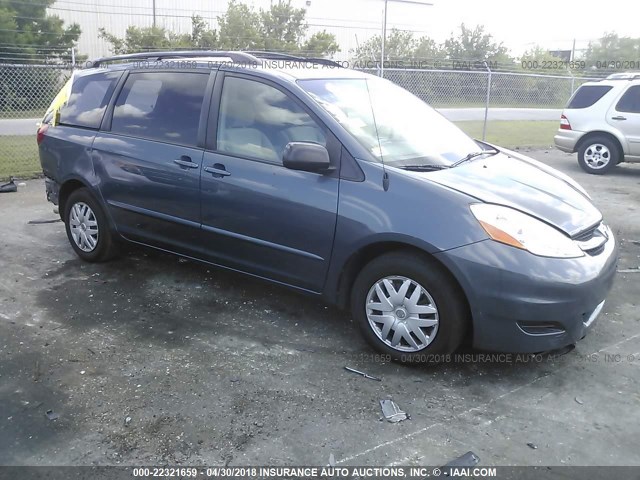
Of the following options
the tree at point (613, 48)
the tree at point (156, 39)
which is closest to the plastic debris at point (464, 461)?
the tree at point (156, 39)

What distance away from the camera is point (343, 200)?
368cm

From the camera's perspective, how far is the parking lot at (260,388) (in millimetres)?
2914

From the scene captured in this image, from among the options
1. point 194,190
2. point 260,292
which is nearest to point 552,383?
point 260,292

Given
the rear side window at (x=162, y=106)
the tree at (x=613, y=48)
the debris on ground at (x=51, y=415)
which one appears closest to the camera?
the debris on ground at (x=51, y=415)

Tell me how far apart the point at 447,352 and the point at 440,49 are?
91.1ft

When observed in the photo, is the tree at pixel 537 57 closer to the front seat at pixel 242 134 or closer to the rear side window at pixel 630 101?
the rear side window at pixel 630 101

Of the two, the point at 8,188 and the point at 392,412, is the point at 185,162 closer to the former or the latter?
the point at 392,412

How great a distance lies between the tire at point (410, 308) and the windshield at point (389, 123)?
Result: 708 millimetres

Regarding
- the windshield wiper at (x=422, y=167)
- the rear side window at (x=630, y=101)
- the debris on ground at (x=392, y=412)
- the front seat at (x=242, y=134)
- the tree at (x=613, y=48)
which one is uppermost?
the tree at (x=613, y=48)

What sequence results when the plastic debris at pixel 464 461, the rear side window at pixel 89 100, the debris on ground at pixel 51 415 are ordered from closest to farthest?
1. the plastic debris at pixel 464 461
2. the debris on ground at pixel 51 415
3. the rear side window at pixel 89 100

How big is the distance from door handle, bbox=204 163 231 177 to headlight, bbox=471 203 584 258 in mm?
1769

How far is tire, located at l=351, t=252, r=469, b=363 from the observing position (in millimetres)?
3410

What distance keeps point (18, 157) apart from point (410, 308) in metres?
9.23

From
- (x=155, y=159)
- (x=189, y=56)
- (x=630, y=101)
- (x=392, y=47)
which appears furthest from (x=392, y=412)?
(x=392, y=47)
